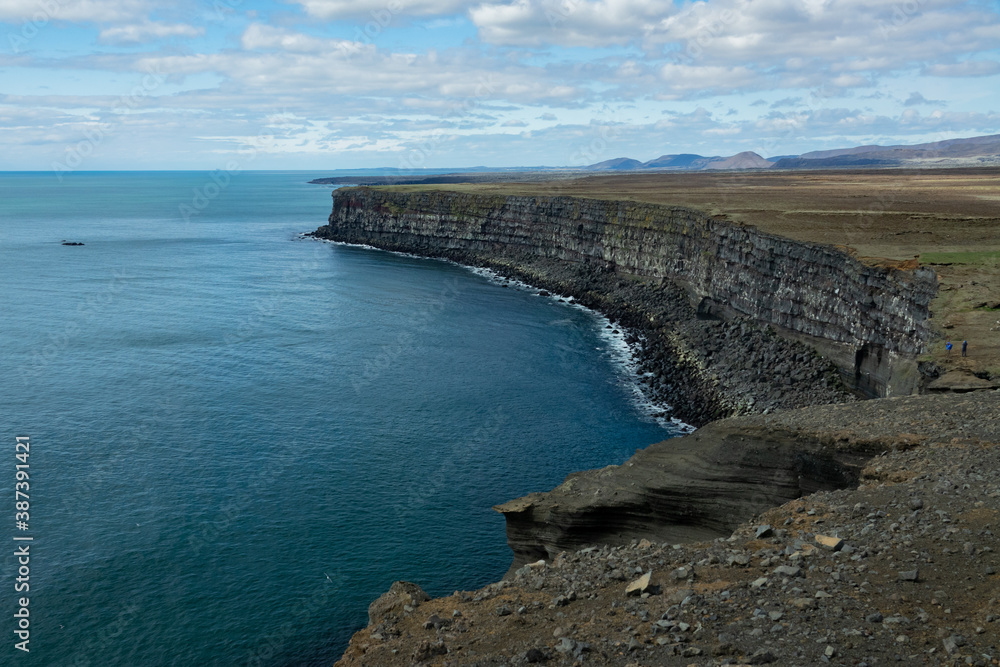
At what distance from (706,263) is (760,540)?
2235 inches

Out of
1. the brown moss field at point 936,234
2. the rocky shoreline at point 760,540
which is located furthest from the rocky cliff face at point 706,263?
the brown moss field at point 936,234

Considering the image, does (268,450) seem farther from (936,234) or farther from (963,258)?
(936,234)

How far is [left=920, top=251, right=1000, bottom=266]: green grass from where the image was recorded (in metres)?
49.3

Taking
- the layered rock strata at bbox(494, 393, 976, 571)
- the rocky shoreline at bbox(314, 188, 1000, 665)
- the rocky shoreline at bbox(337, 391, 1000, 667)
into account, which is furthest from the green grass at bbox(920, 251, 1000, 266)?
the rocky shoreline at bbox(337, 391, 1000, 667)

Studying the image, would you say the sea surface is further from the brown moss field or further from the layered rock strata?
the brown moss field

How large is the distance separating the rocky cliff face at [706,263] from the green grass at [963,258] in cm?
419

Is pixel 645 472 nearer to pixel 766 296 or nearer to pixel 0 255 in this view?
pixel 766 296

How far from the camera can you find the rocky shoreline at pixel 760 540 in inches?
651

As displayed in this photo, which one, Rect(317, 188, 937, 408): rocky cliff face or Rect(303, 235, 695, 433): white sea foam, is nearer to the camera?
Rect(317, 188, 937, 408): rocky cliff face

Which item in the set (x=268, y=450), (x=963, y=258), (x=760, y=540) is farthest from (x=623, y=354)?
(x=760, y=540)

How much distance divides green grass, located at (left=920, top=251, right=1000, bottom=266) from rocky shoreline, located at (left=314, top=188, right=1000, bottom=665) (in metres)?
4.37

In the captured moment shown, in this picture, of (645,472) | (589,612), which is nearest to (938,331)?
(645,472)

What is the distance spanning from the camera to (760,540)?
21.5m

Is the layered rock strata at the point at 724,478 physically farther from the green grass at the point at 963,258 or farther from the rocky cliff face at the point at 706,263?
the green grass at the point at 963,258
